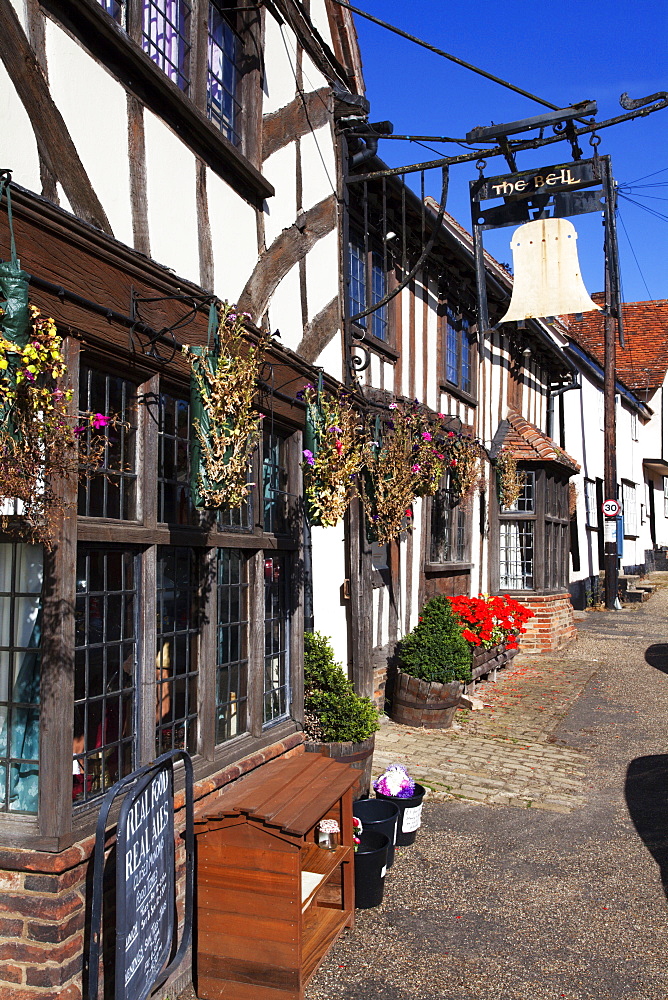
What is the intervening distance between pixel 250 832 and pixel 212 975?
0.75 meters

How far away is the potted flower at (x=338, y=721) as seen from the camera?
6352 mm

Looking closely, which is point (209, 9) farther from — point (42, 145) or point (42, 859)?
point (42, 859)

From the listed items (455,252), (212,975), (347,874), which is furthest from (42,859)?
(455,252)

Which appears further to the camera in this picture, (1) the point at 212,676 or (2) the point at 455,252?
(2) the point at 455,252

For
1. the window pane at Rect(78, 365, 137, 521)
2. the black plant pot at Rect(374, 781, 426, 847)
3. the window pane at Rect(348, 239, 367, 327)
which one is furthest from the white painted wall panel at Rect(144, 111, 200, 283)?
the window pane at Rect(348, 239, 367, 327)

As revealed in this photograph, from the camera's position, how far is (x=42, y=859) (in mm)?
3428

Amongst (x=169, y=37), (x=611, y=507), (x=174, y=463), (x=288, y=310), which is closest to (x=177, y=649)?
(x=174, y=463)

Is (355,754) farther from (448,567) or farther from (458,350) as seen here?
(458,350)

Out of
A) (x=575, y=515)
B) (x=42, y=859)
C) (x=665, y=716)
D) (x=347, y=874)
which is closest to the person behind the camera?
(x=42, y=859)

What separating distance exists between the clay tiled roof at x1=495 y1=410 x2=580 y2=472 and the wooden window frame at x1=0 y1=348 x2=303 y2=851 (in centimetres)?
887

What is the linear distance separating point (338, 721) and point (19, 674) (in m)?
3.16

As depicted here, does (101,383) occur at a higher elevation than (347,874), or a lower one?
higher

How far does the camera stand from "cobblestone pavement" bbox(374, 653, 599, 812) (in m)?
7.20

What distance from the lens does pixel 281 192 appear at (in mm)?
6594
